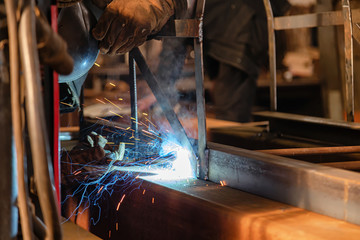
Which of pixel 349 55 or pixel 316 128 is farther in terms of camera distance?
pixel 316 128

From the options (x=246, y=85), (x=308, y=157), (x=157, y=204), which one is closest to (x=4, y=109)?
(x=157, y=204)

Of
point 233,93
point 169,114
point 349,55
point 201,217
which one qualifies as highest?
point 349,55

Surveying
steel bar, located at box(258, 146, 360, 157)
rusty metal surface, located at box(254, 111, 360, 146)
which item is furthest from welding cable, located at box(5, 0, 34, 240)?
rusty metal surface, located at box(254, 111, 360, 146)

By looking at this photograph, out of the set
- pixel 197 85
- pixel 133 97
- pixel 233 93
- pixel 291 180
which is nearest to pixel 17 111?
pixel 291 180

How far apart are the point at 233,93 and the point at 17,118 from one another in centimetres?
659

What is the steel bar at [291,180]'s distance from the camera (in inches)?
82.5

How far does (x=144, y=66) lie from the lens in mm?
3064

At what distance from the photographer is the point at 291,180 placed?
2326mm

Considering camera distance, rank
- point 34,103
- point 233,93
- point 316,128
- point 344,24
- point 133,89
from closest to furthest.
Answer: point 34,103
point 133,89
point 344,24
point 316,128
point 233,93

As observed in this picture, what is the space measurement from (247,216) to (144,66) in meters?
1.26

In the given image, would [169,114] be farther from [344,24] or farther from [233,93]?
[233,93]

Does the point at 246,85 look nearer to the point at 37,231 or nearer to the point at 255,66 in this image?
the point at 255,66

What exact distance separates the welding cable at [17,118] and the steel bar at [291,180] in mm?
1323

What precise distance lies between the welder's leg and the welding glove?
16.0 ft
